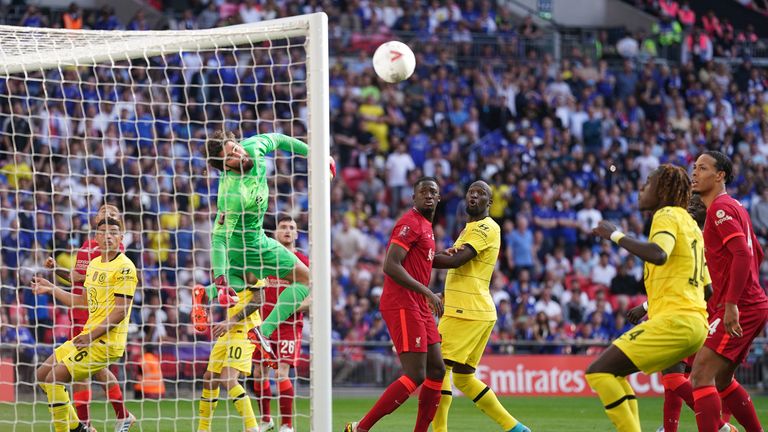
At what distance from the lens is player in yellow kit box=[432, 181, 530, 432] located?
9859mm

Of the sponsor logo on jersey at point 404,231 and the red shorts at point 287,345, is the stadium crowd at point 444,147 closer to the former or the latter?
the red shorts at point 287,345

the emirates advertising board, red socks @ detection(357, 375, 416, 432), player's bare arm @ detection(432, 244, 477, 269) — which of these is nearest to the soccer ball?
player's bare arm @ detection(432, 244, 477, 269)

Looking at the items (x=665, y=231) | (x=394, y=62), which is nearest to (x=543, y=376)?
(x=394, y=62)

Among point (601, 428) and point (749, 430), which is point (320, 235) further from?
point (601, 428)

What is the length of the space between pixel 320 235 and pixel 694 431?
17.5ft

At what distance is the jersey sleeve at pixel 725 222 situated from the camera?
8.84 metres

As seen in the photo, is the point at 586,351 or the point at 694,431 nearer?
the point at 694,431

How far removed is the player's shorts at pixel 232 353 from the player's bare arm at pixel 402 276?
1.66 meters

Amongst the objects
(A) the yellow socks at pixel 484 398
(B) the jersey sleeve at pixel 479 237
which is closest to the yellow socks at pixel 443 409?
(A) the yellow socks at pixel 484 398

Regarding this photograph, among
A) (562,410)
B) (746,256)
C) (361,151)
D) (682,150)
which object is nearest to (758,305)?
(746,256)

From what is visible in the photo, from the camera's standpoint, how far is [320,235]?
333 inches

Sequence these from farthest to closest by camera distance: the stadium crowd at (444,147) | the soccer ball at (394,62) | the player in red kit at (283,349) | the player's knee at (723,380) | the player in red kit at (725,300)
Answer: the stadium crowd at (444,147)
the player in red kit at (283,349)
the soccer ball at (394,62)
the player's knee at (723,380)
the player in red kit at (725,300)

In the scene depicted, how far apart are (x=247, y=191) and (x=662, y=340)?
12.5ft

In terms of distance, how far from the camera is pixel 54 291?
9969 millimetres
